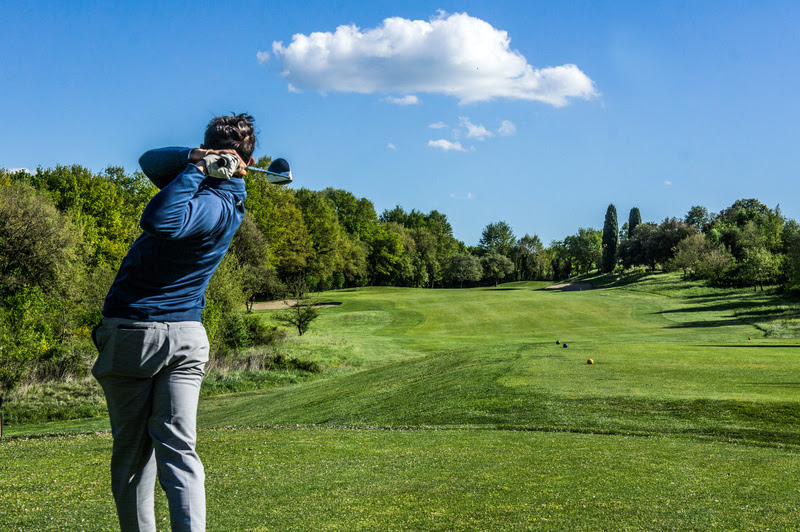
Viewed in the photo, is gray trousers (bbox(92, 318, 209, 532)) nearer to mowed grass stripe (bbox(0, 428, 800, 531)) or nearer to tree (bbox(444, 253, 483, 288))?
mowed grass stripe (bbox(0, 428, 800, 531))

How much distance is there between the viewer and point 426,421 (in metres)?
13.3

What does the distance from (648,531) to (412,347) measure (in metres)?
30.5

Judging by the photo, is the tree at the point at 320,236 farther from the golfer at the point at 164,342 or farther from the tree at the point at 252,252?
the golfer at the point at 164,342

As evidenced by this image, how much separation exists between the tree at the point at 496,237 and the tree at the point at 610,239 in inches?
619

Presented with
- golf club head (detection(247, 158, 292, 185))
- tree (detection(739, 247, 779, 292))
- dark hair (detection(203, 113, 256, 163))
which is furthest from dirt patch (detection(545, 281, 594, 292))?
dark hair (detection(203, 113, 256, 163))

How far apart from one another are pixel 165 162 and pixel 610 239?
10143 cm

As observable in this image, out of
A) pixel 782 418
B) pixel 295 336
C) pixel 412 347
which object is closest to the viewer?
pixel 782 418

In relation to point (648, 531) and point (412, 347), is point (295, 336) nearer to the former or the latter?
point (412, 347)

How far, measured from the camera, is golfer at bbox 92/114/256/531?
2959 mm

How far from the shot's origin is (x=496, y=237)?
110m

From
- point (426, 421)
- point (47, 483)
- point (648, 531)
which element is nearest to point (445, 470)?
point (648, 531)

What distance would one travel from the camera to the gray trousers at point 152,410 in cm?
298

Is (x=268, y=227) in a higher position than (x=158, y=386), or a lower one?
higher

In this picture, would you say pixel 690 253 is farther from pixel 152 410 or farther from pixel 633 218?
pixel 152 410
